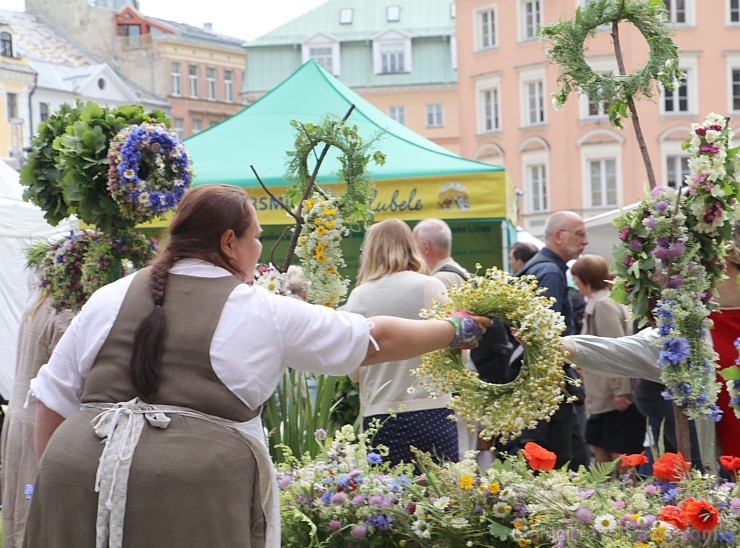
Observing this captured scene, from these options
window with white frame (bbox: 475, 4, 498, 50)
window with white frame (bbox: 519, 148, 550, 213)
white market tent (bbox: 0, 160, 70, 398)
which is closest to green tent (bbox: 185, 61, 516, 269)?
white market tent (bbox: 0, 160, 70, 398)

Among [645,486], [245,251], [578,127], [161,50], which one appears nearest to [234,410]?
[245,251]

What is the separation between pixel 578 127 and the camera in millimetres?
34500

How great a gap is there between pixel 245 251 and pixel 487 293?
77 centimetres

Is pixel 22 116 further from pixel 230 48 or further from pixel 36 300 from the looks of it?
pixel 36 300

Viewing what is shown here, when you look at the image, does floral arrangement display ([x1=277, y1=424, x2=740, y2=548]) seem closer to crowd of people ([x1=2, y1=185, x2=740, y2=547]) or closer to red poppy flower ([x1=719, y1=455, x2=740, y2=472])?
red poppy flower ([x1=719, y1=455, x2=740, y2=472])

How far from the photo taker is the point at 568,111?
112 ft

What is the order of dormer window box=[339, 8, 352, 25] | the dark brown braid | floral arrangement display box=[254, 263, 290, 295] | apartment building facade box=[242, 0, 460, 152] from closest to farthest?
the dark brown braid < floral arrangement display box=[254, 263, 290, 295] < apartment building facade box=[242, 0, 460, 152] < dormer window box=[339, 8, 352, 25]

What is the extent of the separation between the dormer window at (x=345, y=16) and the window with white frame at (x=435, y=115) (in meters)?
5.49

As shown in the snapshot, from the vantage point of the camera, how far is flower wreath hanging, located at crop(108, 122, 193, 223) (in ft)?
12.3

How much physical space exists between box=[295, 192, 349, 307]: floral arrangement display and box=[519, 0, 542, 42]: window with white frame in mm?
32427

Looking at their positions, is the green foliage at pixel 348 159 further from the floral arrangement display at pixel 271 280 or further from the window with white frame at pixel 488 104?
the window with white frame at pixel 488 104

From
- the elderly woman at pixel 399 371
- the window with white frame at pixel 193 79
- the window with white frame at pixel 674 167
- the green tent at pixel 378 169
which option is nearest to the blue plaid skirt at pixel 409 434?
the elderly woman at pixel 399 371

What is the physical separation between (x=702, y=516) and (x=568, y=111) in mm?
32683

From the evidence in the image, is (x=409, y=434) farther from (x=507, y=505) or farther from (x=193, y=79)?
(x=193, y=79)
